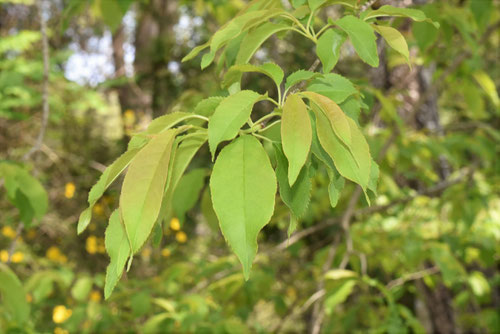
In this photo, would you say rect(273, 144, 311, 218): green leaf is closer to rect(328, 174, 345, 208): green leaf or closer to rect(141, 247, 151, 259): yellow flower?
rect(328, 174, 345, 208): green leaf

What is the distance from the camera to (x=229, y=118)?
0.50 m

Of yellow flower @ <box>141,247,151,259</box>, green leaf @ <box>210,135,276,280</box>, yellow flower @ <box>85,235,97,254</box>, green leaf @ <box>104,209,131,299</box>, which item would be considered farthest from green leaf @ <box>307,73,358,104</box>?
yellow flower @ <box>85,235,97,254</box>

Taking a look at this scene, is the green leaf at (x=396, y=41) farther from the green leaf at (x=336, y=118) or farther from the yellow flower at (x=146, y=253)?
the yellow flower at (x=146, y=253)

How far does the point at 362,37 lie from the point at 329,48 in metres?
0.04

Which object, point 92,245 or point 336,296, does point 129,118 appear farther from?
point 336,296

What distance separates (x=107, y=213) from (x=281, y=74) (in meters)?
3.77

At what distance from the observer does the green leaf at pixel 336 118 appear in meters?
0.47

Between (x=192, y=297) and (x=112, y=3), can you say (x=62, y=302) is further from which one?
(x=112, y=3)

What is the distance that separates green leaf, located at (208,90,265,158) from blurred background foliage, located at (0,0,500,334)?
0.20 m

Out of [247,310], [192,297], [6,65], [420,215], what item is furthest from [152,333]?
[6,65]

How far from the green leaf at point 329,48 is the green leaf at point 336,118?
92 millimetres

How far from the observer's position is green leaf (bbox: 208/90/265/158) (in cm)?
49

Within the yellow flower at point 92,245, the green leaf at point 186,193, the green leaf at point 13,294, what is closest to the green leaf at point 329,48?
the green leaf at point 186,193

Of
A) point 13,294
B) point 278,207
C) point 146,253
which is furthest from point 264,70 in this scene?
point 146,253
